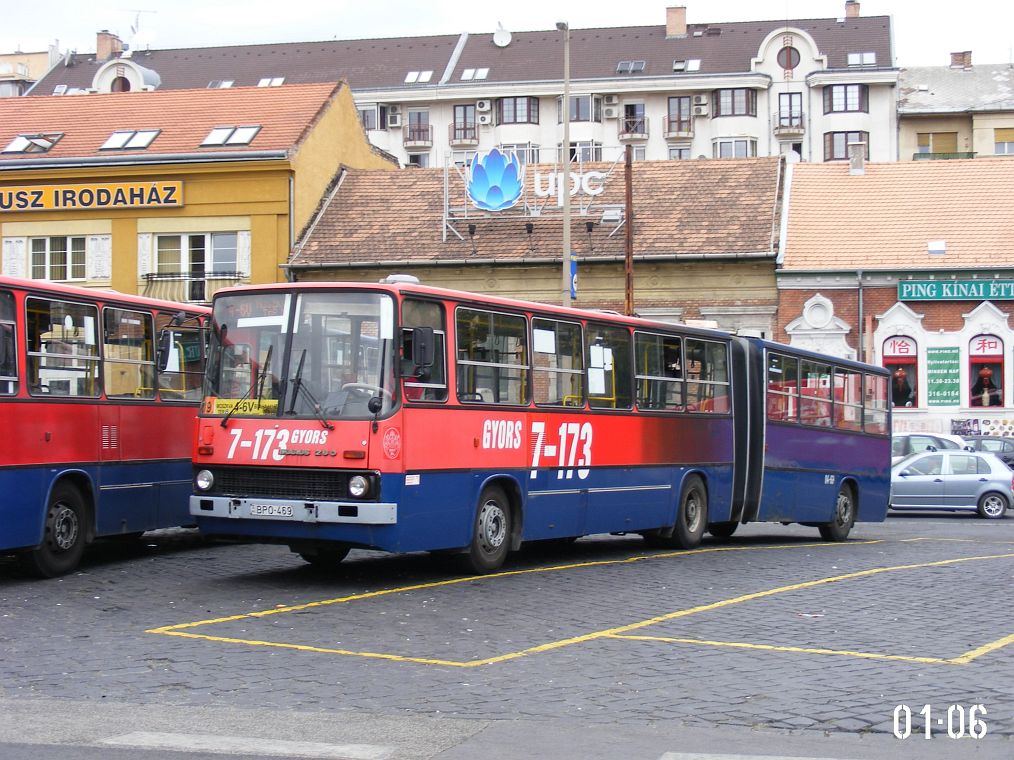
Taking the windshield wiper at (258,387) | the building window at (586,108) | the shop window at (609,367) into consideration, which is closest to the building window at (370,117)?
the building window at (586,108)

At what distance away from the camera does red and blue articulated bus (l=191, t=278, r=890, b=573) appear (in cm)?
1398

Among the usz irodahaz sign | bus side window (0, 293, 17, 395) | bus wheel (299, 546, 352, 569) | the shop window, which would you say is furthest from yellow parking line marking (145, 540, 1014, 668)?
the usz irodahaz sign

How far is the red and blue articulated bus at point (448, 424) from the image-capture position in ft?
45.9

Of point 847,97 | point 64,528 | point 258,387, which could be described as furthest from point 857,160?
point 847,97

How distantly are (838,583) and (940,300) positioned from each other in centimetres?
2748

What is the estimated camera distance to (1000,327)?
40719mm

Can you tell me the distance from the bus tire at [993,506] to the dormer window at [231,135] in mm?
24359

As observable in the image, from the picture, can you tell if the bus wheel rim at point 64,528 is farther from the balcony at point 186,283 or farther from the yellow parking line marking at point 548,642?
the balcony at point 186,283

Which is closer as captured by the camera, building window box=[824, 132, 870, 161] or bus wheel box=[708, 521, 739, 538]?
bus wheel box=[708, 521, 739, 538]

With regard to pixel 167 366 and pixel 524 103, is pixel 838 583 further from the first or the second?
pixel 524 103

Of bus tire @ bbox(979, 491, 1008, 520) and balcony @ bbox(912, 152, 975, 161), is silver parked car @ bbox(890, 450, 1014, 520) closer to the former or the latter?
bus tire @ bbox(979, 491, 1008, 520)

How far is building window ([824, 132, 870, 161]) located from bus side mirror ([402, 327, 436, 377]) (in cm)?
6892

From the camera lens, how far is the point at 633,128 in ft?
262

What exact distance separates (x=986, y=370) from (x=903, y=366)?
2.24 m
